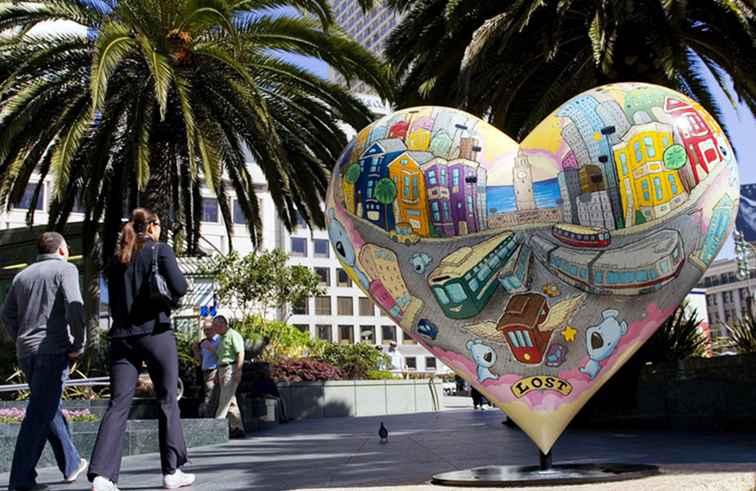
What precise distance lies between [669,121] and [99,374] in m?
13.1

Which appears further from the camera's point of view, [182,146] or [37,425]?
[182,146]

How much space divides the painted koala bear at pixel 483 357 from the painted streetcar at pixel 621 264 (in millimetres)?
630

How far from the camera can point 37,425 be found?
16.4 ft

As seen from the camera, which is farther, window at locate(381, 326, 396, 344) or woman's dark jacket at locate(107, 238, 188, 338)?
window at locate(381, 326, 396, 344)

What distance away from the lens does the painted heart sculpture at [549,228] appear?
174 inches

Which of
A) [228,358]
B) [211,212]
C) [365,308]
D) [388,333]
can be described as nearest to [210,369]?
[228,358]

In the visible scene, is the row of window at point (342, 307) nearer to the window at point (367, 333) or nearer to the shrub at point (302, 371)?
the window at point (367, 333)

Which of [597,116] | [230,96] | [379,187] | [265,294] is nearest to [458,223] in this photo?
[379,187]

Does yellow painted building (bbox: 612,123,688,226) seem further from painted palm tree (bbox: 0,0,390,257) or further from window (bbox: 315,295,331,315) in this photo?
window (bbox: 315,295,331,315)

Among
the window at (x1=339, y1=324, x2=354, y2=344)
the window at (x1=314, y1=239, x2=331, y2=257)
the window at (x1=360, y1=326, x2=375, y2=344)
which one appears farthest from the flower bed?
the window at (x1=360, y1=326, x2=375, y2=344)

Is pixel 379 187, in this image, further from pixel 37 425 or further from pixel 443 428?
pixel 443 428

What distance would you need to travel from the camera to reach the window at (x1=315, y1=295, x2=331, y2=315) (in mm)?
74938

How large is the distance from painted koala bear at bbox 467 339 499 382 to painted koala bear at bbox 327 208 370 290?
2.69 feet

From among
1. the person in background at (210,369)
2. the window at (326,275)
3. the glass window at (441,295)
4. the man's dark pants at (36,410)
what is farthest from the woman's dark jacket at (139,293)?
the window at (326,275)
